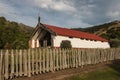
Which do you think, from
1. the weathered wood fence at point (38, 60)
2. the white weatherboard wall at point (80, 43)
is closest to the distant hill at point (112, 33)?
the white weatherboard wall at point (80, 43)

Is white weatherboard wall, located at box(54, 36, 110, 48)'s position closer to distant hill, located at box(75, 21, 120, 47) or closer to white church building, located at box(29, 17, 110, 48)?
white church building, located at box(29, 17, 110, 48)

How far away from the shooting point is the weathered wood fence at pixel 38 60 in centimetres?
1076

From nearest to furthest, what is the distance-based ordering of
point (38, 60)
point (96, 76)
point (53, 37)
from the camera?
point (38, 60) → point (96, 76) → point (53, 37)

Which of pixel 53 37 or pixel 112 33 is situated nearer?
pixel 53 37

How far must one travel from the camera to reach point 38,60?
12.7 m

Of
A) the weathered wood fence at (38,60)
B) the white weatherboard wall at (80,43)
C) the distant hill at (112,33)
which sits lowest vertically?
the weathered wood fence at (38,60)

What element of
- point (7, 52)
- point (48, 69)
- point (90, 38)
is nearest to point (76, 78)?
point (48, 69)

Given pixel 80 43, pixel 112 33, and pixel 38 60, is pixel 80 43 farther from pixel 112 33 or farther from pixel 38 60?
pixel 112 33

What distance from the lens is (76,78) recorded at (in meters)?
13.1

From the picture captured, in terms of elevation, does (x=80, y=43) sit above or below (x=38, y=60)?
above

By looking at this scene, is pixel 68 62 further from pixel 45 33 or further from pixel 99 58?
pixel 45 33

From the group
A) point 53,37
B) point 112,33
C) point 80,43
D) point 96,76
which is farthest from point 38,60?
point 112,33

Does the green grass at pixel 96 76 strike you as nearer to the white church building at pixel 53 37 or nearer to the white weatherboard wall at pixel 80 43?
the white weatherboard wall at pixel 80 43

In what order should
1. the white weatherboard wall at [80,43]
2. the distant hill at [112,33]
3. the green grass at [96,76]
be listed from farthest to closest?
the distant hill at [112,33] → the white weatherboard wall at [80,43] → the green grass at [96,76]
